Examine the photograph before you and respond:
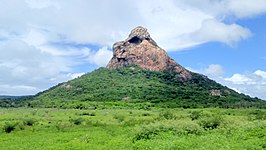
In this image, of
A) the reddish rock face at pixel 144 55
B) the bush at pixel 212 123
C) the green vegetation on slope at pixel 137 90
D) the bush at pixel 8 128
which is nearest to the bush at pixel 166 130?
the bush at pixel 212 123

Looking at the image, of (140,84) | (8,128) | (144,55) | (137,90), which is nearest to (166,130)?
(8,128)

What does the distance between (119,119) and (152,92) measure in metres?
76.0

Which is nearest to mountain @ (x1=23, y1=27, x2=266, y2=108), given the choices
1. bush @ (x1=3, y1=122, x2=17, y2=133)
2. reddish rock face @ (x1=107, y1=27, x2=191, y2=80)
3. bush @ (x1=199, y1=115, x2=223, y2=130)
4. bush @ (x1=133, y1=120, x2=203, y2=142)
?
reddish rock face @ (x1=107, y1=27, x2=191, y2=80)

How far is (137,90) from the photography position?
464ft

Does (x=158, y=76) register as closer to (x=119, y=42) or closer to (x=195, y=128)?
(x=119, y=42)

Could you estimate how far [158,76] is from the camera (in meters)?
166

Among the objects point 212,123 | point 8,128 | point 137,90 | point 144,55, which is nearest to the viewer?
point 212,123

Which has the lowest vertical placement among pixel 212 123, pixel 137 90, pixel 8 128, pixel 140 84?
pixel 8 128

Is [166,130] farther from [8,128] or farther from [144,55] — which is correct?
[144,55]

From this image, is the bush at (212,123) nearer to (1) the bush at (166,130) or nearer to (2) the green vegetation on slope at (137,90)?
(1) the bush at (166,130)

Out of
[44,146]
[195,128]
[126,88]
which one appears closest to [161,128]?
[195,128]

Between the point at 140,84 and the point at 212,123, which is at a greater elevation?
the point at 140,84

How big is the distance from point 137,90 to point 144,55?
3556cm

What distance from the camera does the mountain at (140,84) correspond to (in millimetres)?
128250
